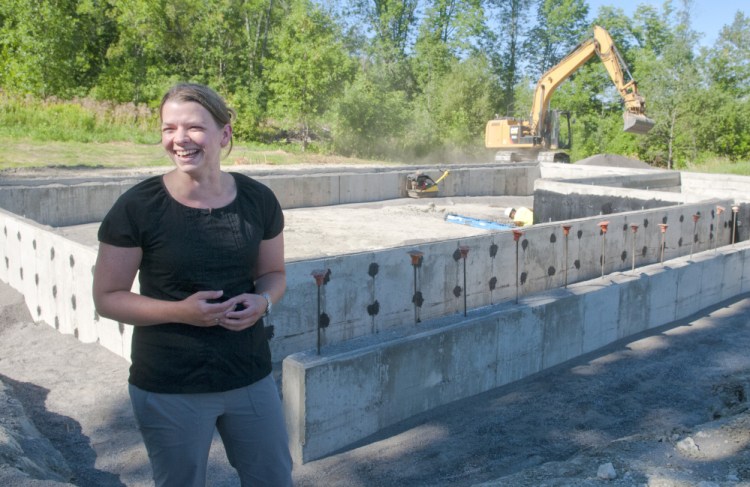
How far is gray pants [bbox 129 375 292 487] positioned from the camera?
8.29 ft

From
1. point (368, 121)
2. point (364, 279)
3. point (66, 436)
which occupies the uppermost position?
point (368, 121)

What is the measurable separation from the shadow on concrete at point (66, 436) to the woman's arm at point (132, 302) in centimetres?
310

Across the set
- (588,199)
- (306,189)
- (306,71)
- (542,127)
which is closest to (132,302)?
(588,199)

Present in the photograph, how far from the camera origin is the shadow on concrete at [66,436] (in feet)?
17.1

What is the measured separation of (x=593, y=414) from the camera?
659 cm

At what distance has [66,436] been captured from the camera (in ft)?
19.3

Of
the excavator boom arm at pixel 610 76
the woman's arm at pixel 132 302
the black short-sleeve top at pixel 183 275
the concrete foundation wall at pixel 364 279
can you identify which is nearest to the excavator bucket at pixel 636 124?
the excavator boom arm at pixel 610 76

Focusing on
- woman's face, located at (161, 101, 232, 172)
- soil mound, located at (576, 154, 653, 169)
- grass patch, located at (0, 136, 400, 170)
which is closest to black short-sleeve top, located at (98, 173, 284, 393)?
woman's face, located at (161, 101, 232, 172)

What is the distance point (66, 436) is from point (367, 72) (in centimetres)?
4637

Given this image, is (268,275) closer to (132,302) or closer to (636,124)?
(132,302)

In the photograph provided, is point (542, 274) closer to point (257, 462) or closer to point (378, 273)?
point (378, 273)

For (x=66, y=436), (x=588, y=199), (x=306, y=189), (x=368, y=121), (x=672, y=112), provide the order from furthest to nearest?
(x=672, y=112) < (x=368, y=121) < (x=306, y=189) < (x=588, y=199) < (x=66, y=436)

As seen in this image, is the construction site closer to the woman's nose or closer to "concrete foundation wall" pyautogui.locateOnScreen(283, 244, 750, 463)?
"concrete foundation wall" pyautogui.locateOnScreen(283, 244, 750, 463)

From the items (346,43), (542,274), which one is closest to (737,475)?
(542,274)
